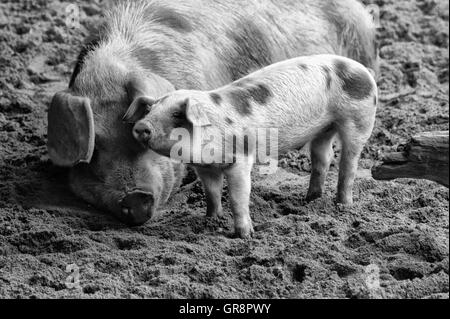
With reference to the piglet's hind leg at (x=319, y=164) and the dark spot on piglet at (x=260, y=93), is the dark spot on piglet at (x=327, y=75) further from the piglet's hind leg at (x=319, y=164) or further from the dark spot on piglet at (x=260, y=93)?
the piglet's hind leg at (x=319, y=164)

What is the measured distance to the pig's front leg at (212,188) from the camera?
197 inches

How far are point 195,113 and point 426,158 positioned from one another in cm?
115

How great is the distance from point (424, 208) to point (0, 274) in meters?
2.40

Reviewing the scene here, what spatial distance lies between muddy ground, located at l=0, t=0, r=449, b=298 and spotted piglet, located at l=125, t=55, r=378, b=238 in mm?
243

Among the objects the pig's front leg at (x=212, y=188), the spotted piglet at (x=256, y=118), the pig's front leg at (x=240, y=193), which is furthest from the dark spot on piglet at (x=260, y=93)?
the pig's front leg at (x=212, y=188)

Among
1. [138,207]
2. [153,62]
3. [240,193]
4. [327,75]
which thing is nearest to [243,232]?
[240,193]

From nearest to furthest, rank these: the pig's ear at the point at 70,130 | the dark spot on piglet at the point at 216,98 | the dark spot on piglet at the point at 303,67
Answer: the dark spot on piglet at the point at 216,98 < the dark spot on piglet at the point at 303,67 < the pig's ear at the point at 70,130

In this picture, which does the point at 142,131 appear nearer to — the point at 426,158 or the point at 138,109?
the point at 138,109

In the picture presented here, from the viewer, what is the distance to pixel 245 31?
19.9ft

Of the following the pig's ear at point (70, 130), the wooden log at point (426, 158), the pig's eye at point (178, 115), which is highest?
the pig's eye at point (178, 115)

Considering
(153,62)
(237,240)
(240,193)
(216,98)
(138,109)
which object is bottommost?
(237,240)

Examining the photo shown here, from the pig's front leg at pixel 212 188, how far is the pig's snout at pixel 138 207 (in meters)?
0.31

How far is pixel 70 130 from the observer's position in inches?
205

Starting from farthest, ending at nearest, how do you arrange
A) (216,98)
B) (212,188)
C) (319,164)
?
(319,164)
(212,188)
(216,98)
